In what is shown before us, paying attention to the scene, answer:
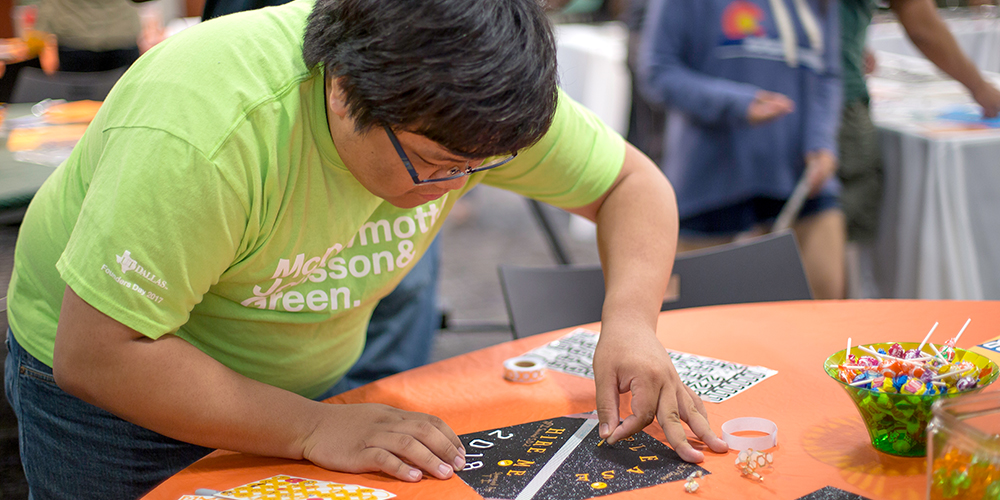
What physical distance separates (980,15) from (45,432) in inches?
173

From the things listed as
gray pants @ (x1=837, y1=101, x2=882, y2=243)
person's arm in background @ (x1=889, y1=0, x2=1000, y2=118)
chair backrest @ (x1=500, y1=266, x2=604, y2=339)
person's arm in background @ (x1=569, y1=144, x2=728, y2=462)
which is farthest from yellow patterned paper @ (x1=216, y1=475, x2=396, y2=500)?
person's arm in background @ (x1=889, y1=0, x2=1000, y2=118)

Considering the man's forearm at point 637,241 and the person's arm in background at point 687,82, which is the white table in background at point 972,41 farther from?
the man's forearm at point 637,241

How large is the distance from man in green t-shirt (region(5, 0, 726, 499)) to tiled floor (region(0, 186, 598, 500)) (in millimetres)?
1566

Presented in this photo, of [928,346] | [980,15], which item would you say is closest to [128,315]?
[928,346]

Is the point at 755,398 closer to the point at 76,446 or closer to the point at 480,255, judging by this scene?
the point at 76,446

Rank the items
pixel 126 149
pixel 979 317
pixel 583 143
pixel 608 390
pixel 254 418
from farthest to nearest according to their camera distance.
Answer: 1. pixel 979 317
2. pixel 583 143
3. pixel 608 390
4. pixel 254 418
5. pixel 126 149

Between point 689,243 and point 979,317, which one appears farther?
point 689,243

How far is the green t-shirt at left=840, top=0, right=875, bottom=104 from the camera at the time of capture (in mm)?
2410

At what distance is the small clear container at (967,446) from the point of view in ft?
2.23

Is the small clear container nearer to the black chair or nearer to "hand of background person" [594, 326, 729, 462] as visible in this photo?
"hand of background person" [594, 326, 729, 462]

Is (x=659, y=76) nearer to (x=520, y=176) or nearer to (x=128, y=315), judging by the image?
(x=520, y=176)

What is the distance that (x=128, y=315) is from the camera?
31.8 inches

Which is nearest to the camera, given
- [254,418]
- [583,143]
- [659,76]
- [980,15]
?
[254,418]

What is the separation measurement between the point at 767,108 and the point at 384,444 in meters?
1.74
